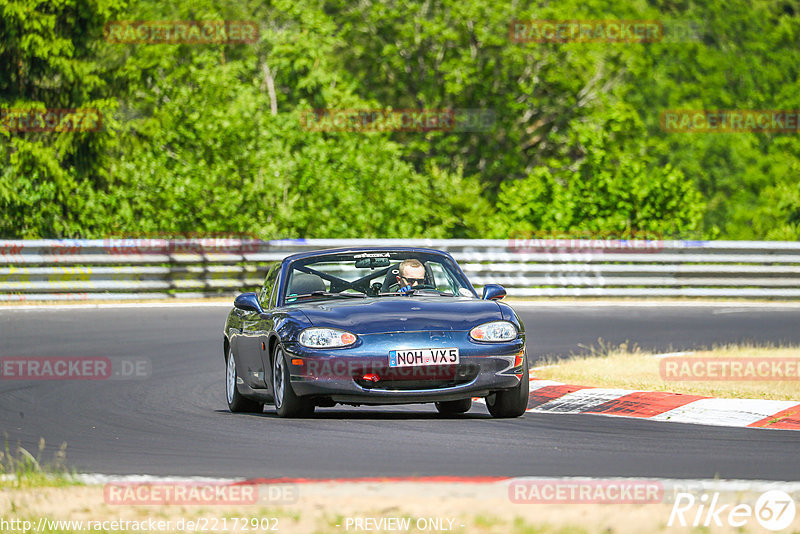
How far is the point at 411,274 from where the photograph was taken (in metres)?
10.8

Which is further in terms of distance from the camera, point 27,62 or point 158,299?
point 27,62

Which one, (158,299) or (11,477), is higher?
(11,477)

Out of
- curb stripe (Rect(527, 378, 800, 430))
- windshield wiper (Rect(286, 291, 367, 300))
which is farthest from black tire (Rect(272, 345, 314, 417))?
curb stripe (Rect(527, 378, 800, 430))

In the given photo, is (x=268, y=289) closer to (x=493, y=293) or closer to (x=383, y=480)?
(x=493, y=293)

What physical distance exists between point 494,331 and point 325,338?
1.14 meters

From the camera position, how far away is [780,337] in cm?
1775

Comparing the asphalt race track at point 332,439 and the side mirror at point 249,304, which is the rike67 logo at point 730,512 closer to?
the asphalt race track at point 332,439

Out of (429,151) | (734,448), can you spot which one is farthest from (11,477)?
(429,151)

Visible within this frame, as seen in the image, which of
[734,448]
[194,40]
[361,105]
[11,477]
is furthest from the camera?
[361,105]

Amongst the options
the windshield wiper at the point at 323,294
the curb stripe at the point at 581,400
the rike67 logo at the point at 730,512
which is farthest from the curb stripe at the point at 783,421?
the rike67 logo at the point at 730,512

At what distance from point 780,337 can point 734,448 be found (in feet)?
32.5

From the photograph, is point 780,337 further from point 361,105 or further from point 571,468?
point 361,105

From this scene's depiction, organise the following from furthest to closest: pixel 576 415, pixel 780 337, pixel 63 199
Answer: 1. pixel 63 199
2. pixel 780 337
3. pixel 576 415

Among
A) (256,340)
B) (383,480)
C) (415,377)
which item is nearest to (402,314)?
(415,377)
